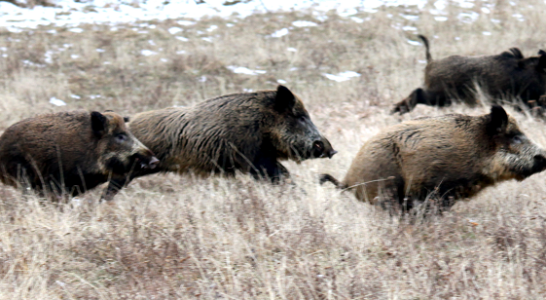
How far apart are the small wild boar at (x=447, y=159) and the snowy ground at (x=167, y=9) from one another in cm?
1434

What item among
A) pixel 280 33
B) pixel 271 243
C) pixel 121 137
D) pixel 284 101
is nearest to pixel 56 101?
pixel 121 137

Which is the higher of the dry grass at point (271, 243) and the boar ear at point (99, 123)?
the boar ear at point (99, 123)

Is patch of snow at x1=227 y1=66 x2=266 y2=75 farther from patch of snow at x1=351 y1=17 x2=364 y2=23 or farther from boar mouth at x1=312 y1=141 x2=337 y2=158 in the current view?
boar mouth at x1=312 y1=141 x2=337 y2=158

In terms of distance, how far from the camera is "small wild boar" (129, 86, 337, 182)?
21.3 feet

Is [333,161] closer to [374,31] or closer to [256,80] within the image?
[256,80]

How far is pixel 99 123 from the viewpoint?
6133 mm

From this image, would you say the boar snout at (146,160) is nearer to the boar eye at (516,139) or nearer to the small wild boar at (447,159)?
the small wild boar at (447,159)

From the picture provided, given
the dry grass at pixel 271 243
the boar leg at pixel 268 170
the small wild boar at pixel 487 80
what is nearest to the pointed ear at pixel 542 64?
the small wild boar at pixel 487 80

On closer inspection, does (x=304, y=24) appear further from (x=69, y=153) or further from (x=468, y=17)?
(x=69, y=153)

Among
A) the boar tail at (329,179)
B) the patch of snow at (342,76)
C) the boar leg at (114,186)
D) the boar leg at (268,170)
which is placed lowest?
the patch of snow at (342,76)

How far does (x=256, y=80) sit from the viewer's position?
1470cm

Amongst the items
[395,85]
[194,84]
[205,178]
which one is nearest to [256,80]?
[194,84]

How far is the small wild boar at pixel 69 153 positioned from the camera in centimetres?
583

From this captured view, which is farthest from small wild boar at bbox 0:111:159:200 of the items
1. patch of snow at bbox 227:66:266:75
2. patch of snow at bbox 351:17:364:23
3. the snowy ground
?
patch of snow at bbox 351:17:364:23
